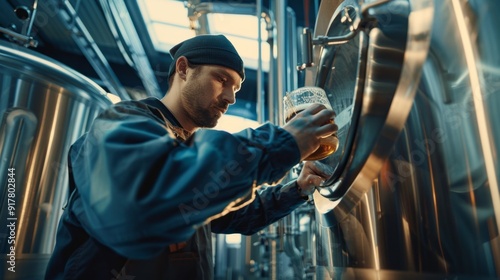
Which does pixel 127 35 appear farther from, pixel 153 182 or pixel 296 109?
pixel 153 182

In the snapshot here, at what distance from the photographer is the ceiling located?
398 centimetres

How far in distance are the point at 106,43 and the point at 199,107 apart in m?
4.41

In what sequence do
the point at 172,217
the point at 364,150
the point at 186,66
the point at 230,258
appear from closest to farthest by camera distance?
the point at 172,217
the point at 364,150
the point at 186,66
the point at 230,258

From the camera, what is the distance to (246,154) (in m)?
0.72

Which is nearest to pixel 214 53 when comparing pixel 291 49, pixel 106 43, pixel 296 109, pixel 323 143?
pixel 296 109

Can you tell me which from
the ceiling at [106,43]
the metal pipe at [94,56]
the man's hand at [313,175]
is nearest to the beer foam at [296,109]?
the man's hand at [313,175]

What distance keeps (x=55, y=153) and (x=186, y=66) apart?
3.07ft

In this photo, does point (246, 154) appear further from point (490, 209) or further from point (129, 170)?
point (490, 209)

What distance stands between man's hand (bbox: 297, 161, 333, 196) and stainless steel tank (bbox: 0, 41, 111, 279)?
4.10 feet

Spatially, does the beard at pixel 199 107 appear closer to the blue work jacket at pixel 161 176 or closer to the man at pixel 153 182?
the man at pixel 153 182

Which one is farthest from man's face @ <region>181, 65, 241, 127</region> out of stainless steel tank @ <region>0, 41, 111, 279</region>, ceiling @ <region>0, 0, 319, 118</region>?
ceiling @ <region>0, 0, 319, 118</region>

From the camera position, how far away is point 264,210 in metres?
1.29

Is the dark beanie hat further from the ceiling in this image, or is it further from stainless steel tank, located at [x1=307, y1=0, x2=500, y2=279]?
the ceiling

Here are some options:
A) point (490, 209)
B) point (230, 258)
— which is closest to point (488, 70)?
point (490, 209)
